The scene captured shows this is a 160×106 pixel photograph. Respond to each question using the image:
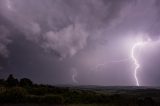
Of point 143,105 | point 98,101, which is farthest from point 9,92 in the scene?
point 143,105

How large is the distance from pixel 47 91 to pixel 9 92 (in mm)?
16392

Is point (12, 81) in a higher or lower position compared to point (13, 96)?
higher

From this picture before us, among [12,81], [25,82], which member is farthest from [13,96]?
[25,82]

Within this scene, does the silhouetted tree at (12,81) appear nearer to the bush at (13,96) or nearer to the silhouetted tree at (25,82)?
the silhouetted tree at (25,82)

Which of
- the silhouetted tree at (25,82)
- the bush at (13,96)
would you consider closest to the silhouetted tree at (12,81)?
the silhouetted tree at (25,82)

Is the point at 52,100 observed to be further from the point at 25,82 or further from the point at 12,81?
the point at 25,82

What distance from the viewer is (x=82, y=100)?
49.3 m

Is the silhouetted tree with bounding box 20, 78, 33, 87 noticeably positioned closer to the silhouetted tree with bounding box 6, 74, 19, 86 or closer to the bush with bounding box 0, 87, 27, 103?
the silhouetted tree with bounding box 6, 74, 19, 86

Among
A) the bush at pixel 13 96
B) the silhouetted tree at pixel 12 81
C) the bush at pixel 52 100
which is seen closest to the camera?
the bush at pixel 13 96

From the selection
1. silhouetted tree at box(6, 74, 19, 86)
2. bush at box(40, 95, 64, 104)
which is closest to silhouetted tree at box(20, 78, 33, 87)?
silhouetted tree at box(6, 74, 19, 86)

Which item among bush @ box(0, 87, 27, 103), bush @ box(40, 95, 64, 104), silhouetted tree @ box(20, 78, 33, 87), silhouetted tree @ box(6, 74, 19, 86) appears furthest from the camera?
silhouetted tree @ box(20, 78, 33, 87)

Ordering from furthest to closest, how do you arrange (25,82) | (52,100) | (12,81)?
(25,82) < (12,81) < (52,100)

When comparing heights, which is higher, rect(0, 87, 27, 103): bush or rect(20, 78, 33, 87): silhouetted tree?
rect(20, 78, 33, 87): silhouetted tree

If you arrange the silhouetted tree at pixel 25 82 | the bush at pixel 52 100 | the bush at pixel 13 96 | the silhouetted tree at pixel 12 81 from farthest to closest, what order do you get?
the silhouetted tree at pixel 25 82
the silhouetted tree at pixel 12 81
the bush at pixel 52 100
the bush at pixel 13 96
